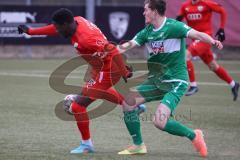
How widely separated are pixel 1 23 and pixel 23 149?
16733mm

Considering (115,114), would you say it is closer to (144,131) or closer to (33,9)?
(144,131)

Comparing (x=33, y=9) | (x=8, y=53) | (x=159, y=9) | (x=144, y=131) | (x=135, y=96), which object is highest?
(x=159, y=9)

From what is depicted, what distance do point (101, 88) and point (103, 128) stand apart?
226cm

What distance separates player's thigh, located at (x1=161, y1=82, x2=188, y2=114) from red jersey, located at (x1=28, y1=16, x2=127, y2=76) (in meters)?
0.60

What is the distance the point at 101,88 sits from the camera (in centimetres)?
873

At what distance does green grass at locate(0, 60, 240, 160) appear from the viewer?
342 inches

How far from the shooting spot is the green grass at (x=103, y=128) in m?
8.68

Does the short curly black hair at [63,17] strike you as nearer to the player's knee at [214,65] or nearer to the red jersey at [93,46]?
the red jersey at [93,46]

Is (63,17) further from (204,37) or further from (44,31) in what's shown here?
(204,37)

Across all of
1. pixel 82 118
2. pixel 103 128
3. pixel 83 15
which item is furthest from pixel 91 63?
pixel 83 15

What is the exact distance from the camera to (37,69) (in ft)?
71.9

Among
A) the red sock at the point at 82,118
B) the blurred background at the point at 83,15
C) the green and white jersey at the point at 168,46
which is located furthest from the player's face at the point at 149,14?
the blurred background at the point at 83,15

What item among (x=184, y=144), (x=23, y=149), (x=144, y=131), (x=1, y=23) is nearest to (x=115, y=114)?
(x=144, y=131)

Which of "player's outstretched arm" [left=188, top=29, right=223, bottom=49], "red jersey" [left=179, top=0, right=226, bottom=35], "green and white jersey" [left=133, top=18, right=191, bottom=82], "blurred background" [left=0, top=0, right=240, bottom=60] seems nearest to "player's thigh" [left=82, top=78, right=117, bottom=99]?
"green and white jersey" [left=133, top=18, right=191, bottom=82]
